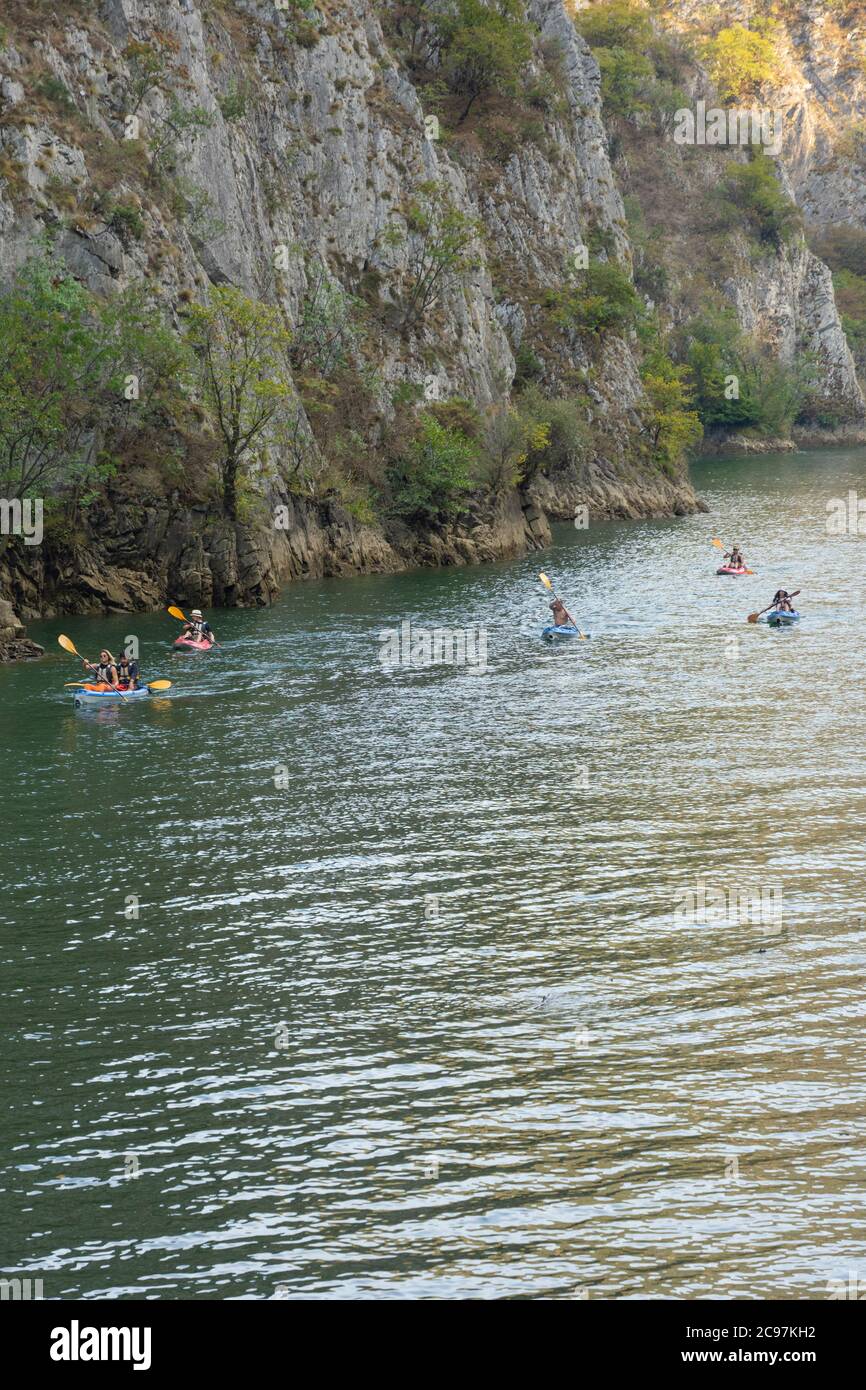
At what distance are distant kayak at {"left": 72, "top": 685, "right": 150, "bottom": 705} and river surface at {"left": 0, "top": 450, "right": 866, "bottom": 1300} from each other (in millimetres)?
1206

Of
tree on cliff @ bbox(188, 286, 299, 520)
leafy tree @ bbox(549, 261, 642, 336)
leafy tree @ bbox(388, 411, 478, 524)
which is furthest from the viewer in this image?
leafy tree @ bbox(549, 261, 642, 336)

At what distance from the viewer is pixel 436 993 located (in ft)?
70.8

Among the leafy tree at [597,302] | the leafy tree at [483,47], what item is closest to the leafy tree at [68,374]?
the leafy tree at [597,302]

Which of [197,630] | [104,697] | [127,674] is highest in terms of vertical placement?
[197,630]

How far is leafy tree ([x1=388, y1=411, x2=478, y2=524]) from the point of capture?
8300cm

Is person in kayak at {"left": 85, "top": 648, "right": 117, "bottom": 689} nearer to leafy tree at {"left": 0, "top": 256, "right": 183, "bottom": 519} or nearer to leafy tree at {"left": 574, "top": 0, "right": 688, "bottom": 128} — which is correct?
leafy tree at {"left": 0, "top": 256, "right": 183, "bottom": 519}

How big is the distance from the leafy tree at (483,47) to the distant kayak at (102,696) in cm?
8586

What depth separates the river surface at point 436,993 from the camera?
589 inches

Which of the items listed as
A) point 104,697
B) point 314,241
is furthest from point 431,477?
point 104,697

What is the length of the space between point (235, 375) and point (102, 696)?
26.0m

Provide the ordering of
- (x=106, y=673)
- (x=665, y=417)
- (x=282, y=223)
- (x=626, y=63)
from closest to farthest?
(x=106, y=673) < (x=282, y=223) < (x=665, y=417) < (x=626, y=63)

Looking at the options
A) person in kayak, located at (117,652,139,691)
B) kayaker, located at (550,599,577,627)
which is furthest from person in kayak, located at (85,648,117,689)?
kayaker, located at (550,599,577,627)

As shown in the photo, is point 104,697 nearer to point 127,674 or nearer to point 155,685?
point 127,674
